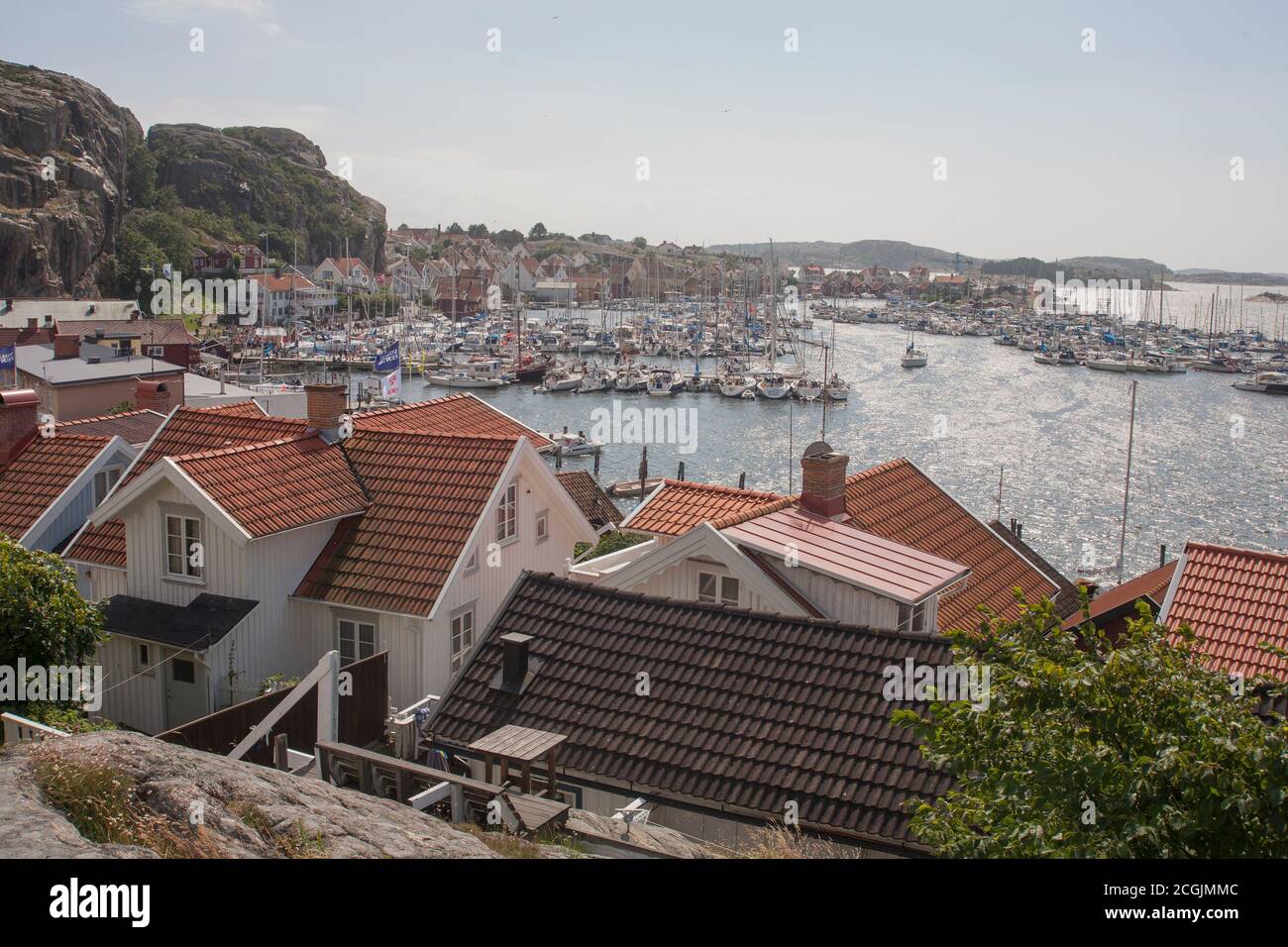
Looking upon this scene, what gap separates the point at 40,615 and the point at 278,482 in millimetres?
5187

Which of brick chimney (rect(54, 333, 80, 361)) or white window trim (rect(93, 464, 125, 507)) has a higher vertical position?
brick chimney (rect(54, 333, 80, 361))

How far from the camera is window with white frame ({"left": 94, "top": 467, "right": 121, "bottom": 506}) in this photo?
22062 mm

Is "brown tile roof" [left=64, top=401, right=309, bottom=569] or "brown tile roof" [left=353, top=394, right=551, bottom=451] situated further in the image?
"brown tile roof" [left=353, top=394, right=551, bottom=451]

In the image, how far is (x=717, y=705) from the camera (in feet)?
41.9

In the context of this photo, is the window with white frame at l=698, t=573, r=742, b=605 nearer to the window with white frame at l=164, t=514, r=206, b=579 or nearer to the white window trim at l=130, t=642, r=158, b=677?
the window with white frame at l=164, t=514, r=206, b=579

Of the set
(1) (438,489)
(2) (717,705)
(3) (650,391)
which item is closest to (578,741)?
(2) (717,705)

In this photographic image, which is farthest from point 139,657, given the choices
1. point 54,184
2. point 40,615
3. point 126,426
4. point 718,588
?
point 54,184

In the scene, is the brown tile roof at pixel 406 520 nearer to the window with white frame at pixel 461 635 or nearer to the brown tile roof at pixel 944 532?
the window with white frame at pixel 461 635

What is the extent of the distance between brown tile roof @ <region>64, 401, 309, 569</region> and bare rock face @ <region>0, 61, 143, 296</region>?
319 ft

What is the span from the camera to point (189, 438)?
21.6 meters

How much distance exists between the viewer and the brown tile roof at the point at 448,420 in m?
22.5

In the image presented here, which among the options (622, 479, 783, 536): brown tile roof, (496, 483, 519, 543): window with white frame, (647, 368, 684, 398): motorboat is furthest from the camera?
(647, 368, 684, 398): motorboat

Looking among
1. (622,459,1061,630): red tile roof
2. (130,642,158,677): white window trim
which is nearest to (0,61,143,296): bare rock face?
(130,642,158,677): white window trim
